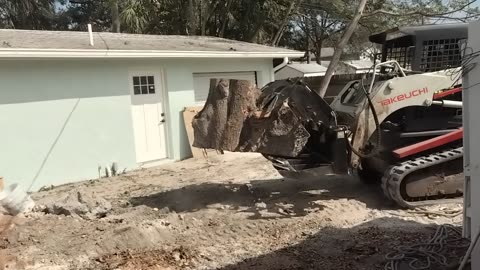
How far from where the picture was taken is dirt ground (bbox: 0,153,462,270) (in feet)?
16.7

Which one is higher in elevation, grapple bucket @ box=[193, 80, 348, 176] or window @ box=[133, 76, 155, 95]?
window @ box=[133, 76, 155, 95]

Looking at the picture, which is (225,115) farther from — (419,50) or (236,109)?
(419,50)

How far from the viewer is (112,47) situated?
10.9 meters

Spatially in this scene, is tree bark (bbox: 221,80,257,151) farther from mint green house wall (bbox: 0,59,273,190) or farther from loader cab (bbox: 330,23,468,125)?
mint green house wall (bbox: 0,59,273,190)

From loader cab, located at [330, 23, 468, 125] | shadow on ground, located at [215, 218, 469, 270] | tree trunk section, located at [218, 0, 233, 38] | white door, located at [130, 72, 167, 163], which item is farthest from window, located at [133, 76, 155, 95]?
tree trunk section, located at [218, 0, 233, 38]

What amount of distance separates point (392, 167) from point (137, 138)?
662cm

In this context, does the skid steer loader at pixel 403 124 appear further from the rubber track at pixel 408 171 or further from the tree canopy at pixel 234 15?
the tree canopy at pixel 234 15

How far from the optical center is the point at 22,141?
942 centimetres

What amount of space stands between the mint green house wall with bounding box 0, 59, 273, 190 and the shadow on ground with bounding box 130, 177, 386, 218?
281cm

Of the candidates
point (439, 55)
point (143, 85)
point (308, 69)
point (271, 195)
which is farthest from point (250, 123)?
point (308, 69)

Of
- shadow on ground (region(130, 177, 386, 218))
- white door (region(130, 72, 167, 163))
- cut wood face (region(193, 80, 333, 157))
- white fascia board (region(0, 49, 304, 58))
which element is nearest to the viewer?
cut wood face (region(193, 80, 333, 157))

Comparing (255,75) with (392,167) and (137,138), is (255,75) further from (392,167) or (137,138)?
(392,167)

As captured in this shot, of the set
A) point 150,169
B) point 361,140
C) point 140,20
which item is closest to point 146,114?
point 150,169

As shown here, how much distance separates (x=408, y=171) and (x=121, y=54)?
269 inches
